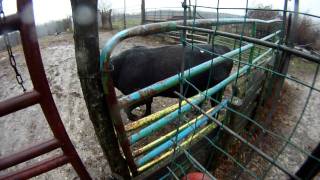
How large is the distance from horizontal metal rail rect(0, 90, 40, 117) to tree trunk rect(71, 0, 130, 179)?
0.27 metres

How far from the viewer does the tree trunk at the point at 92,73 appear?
128cm

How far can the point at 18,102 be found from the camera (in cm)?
133

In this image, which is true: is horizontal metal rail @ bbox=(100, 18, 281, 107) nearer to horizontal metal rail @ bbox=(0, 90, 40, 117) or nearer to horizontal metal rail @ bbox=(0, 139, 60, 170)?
horizontal metal rail @ bbox=(0, 90, 40, 117)

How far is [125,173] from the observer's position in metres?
2.02

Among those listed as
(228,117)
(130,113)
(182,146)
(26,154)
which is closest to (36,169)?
(26,154)

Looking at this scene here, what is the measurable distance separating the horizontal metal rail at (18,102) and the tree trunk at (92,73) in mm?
271

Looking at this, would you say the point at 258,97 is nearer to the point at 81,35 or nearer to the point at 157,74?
the point at 157,74

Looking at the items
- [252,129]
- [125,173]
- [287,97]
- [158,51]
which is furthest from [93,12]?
[287,97]

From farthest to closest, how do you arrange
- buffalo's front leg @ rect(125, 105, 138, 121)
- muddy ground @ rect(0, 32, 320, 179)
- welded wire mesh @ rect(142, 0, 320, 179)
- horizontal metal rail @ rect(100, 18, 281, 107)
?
buffalo's front leg @ rect(125, 105, 138, 121)
muddy ground @ rect(0, 32, 320, 179)
welded wire mesh @ rect(142, 0, 320, 179)
horizontal metal rail @ rect(100, 18, 281, 107)

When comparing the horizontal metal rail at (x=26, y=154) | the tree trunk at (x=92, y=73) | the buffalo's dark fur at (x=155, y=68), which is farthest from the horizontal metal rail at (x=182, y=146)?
the buffalo's dark fur at (x=155, y=68)

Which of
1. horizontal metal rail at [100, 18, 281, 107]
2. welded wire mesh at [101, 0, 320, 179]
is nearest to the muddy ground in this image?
welded wire mesh at [101, 0, 320, 179]

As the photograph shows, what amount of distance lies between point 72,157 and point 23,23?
3.17ft

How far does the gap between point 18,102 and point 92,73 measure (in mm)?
422

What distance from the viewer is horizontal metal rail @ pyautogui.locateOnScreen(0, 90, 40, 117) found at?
1304 mm
